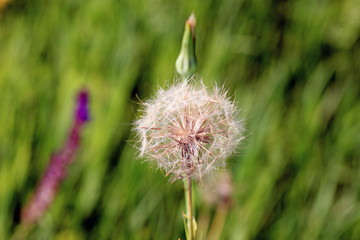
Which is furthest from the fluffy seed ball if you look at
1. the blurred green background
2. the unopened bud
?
the blurred green background

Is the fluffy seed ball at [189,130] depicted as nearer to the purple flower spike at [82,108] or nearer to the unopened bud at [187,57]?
the unopened bud at [187,57]

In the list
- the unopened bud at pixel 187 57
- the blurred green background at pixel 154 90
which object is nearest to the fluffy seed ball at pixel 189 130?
the unopened bud at pixel 187 57

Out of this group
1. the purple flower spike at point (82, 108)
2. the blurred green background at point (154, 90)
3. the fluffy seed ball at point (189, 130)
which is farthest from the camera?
the blurred green background at point (154, 90)

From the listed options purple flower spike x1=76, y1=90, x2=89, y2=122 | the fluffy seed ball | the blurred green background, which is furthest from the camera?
the blurred green background

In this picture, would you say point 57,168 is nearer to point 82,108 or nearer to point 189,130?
point 82,108

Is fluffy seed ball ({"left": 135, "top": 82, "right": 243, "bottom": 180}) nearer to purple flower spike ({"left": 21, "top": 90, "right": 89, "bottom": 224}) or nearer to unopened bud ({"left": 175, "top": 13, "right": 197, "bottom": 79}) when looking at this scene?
unopened bud ({"left": 175, "top": 13, "right": 197, "bottom": 79})

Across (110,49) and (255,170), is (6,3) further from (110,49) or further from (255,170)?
(255,170)

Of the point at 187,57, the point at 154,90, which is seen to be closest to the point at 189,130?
the point at 187,57

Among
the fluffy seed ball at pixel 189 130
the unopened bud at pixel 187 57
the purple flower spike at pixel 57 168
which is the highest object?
the unopened bud at pixel 187 57
